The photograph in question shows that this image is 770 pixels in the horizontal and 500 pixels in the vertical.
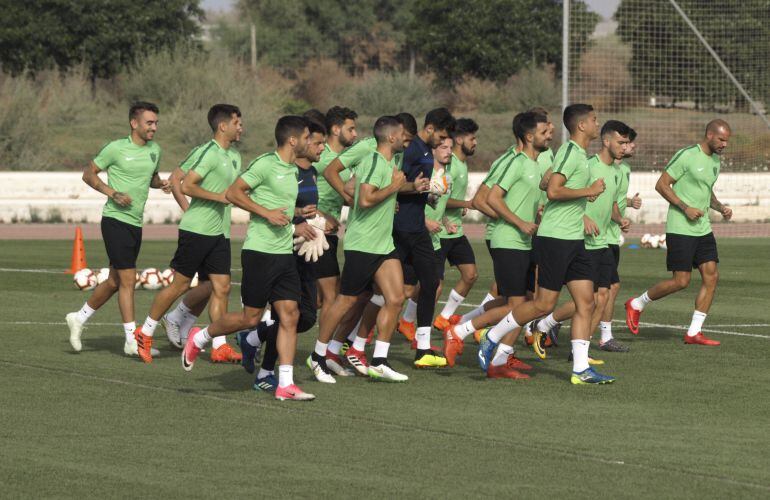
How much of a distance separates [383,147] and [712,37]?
98.0 ft

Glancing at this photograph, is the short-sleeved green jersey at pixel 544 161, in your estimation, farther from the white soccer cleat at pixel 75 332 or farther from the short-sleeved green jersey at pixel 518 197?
the white soccer cleat at pixel 75 332

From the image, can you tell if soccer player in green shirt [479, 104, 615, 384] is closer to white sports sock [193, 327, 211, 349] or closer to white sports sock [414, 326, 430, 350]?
white sports sock [414, 326, 430, 350]

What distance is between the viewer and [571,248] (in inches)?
456

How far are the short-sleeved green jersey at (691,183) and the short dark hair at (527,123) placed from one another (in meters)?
2.79

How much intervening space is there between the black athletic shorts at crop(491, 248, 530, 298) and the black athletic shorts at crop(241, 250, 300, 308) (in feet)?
7.08

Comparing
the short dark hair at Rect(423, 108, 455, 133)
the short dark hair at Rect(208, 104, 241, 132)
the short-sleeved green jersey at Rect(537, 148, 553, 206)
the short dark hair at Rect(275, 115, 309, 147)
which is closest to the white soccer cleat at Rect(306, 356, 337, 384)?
the short dark hair at Rect(275, 115, 309, 147)

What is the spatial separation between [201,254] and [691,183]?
506 cm

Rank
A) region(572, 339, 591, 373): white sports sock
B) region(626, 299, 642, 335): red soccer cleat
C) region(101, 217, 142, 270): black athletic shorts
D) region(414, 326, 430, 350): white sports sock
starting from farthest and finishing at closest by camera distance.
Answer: region(626, 299, 642, 335): red soccer cleat < region(101, 217, 142, 270): black athletic shorts < region(414, 326, 430, 350): white sports sock < region(572, 339, 591, 373): white sports sock

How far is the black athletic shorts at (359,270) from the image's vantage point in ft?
37.8

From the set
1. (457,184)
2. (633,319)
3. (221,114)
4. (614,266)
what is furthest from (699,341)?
(221,114)

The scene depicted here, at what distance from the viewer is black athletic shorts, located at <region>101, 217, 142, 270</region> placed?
13.1 meters

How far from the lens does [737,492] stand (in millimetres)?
7684

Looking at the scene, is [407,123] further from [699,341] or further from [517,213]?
[699,341]

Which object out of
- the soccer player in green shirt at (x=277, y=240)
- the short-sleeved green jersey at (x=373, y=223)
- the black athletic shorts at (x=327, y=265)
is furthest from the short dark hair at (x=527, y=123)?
the soccer player in green shirt at (x=277, y=240)
